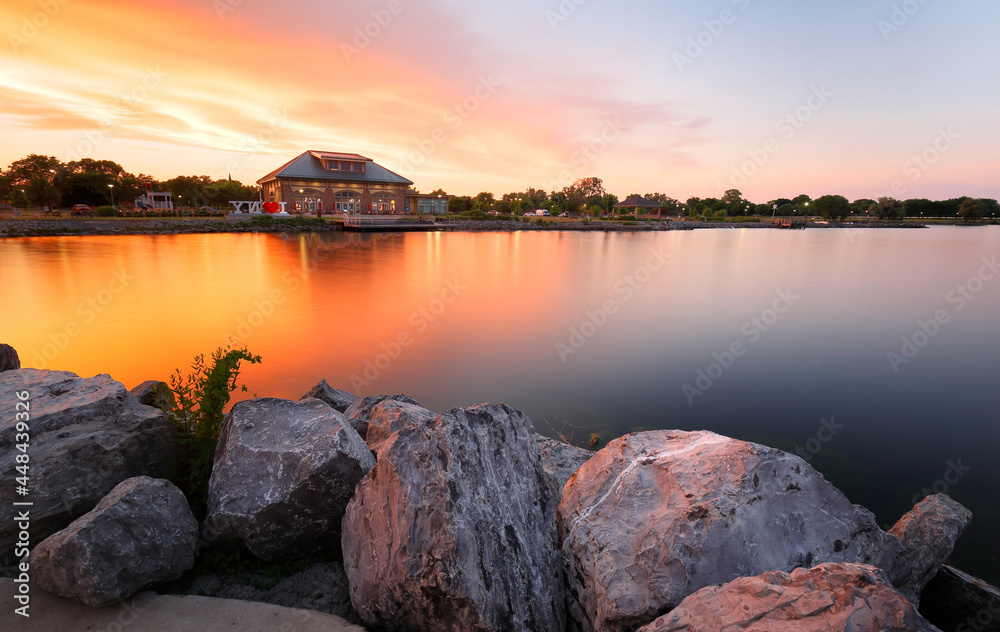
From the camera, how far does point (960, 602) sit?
4.02 metres

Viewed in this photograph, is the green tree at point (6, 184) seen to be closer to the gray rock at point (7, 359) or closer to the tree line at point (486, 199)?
the tree line at point (486, 199)

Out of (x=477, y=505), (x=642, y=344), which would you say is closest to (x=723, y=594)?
(x=477, y=505)

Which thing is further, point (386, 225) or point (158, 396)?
point (386, 225)

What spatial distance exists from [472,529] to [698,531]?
62.0 inches

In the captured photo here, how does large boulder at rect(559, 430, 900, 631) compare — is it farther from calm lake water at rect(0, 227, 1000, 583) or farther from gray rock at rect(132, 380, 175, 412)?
gray rock at rect(132, 380, 175, 412)

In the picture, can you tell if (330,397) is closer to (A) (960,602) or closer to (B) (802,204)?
(A) (960,602)

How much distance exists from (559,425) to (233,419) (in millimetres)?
5373

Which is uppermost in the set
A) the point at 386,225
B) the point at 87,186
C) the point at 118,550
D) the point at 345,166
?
the point at 345,166

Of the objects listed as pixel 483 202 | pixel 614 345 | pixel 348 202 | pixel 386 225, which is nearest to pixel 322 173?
pixel 348 202

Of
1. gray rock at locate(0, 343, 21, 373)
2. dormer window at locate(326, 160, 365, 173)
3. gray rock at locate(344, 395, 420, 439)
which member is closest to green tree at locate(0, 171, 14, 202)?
dormer window at locate(326, 160, 365, 173)

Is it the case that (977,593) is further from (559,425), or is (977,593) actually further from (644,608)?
(559,425)

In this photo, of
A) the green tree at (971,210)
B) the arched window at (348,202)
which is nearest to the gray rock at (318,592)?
the arched window at (348,202)

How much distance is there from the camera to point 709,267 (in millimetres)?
33094

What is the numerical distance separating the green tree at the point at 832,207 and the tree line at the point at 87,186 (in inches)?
6473
